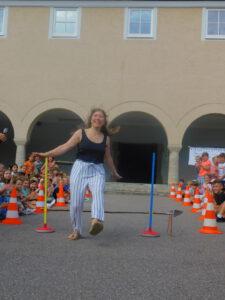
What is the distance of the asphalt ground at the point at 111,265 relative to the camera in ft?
13.7

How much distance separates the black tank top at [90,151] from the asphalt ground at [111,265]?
1163 mm

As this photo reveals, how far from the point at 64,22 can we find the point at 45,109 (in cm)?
430

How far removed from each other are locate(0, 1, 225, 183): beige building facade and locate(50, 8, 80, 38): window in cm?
14

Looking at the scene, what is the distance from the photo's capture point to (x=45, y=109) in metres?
22.0

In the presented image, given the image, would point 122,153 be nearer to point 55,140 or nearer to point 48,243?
point 55,140

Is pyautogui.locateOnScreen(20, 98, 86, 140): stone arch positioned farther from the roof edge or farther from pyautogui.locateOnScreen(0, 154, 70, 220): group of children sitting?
pyautogui.locateOnScreen(0, 154, 70, 220): group of children sitting

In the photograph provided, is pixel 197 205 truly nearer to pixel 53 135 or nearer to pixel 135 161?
pixel 135 161

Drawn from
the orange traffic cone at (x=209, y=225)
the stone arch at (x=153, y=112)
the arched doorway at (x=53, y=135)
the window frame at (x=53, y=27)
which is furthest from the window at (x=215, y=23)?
the orange traffic cone at (x=209, y=225)

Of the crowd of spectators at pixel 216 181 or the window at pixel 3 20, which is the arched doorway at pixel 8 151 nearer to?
the window at pixel 3 20

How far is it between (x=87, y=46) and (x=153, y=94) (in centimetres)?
382

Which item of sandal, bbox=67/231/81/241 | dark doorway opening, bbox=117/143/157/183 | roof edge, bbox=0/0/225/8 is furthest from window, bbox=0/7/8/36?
sandal, bbox=67/231/81/241

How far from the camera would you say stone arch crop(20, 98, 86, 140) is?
858 inches

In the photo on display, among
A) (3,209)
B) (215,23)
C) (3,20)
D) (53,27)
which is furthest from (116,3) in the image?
(3,209)

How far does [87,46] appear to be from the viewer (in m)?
22.1
